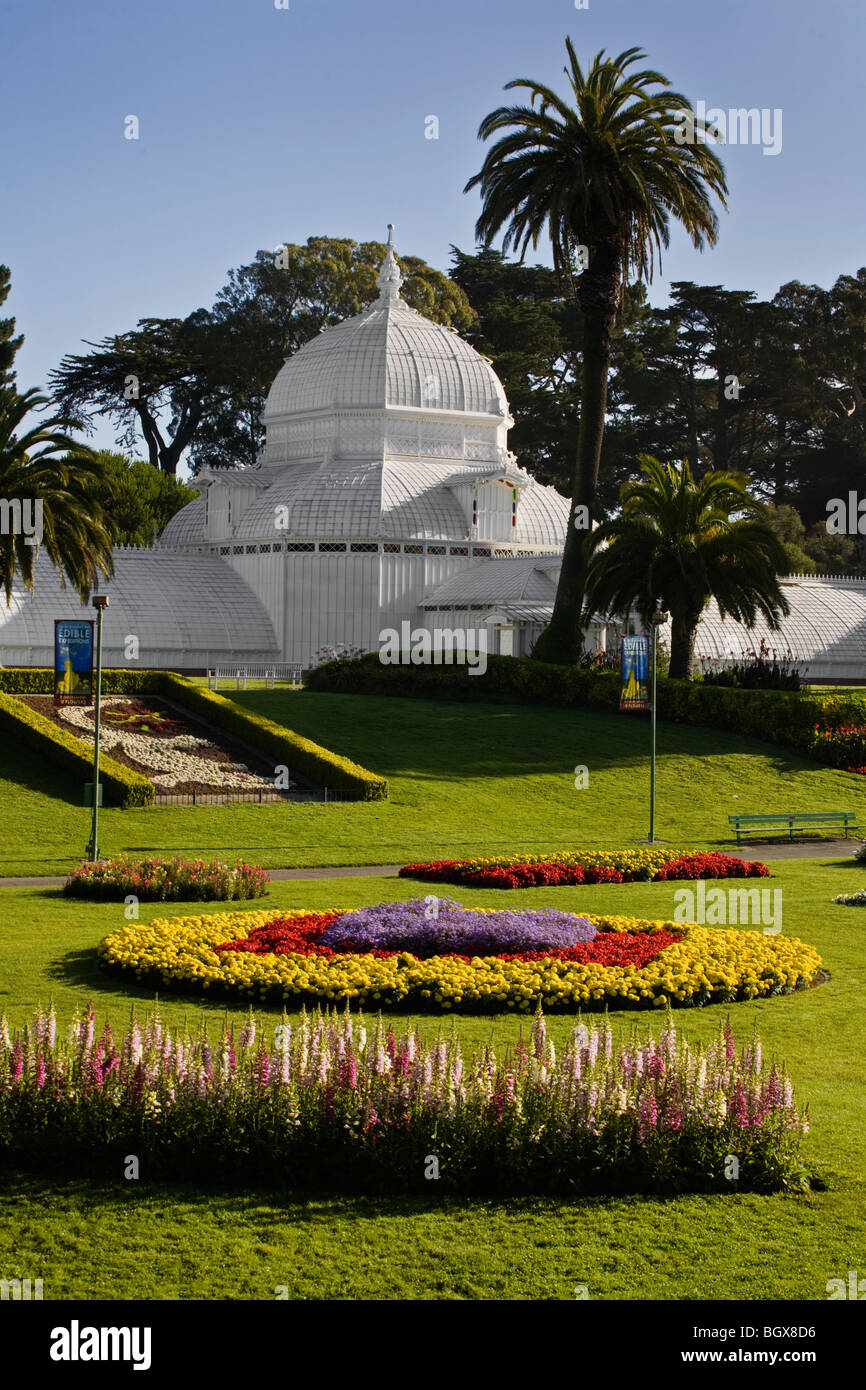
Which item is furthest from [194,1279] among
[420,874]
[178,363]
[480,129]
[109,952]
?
[178,363]

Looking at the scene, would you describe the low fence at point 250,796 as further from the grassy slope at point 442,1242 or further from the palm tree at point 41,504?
the grassy slope at point 442,1242

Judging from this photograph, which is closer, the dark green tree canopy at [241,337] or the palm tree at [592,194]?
the palm tree at [592,194]

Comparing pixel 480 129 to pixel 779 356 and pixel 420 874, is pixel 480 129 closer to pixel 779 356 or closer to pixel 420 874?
pixel 420 874

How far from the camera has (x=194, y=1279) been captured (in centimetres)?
799

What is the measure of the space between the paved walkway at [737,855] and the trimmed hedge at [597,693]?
7.92 meters

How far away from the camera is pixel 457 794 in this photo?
29.4m

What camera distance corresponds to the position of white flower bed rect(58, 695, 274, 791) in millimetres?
29250

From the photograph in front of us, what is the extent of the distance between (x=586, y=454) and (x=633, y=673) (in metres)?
12.7

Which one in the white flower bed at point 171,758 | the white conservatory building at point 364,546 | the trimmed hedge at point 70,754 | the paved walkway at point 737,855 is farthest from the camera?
the white conservatory building at point 364,546

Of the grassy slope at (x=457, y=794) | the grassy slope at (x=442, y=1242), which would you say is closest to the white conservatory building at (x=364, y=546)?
the grassy slope at (x=457, y=794)

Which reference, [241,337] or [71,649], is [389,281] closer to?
[241,337]

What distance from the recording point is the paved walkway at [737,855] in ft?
70.4

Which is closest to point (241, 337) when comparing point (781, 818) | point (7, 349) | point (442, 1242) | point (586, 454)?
point (7, 349)

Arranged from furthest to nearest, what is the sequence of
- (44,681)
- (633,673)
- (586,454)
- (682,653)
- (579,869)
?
1. (586,454)
2. (682,653)
3. (44,681)
4. (633,673)
5. (579,869)
